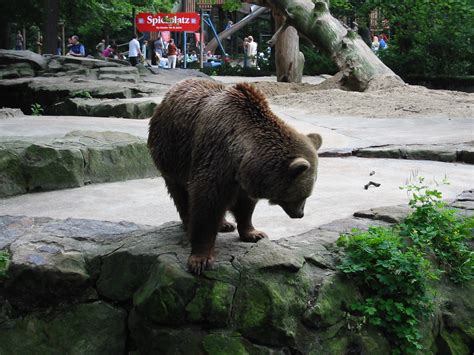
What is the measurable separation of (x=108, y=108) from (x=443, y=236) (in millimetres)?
7289

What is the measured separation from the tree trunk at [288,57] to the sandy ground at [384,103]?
267 centimetres

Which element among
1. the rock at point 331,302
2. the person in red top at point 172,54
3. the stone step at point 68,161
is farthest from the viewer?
the person in red top at point 172,54

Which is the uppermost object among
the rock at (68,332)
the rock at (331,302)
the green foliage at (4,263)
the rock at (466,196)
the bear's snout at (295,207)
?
the bear's snout at (295,207)

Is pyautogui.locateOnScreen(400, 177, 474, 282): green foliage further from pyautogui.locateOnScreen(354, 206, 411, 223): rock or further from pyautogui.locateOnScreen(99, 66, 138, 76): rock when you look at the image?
pyautogui.locateOnScreen(99, 66, 138, 76): rock

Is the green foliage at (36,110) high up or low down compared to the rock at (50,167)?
down

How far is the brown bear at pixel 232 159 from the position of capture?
13.0 ft

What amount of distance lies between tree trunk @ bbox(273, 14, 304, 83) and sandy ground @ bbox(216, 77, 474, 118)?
2.67 m

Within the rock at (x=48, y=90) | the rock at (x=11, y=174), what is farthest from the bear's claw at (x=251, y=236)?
the rock at (x=48, y=90)

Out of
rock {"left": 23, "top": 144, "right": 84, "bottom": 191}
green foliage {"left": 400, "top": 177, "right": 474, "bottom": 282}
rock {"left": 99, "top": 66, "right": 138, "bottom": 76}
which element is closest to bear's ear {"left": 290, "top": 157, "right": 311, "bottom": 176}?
green foliage {"left": 400, "top": 177, "right": 474, "bottom": 282}

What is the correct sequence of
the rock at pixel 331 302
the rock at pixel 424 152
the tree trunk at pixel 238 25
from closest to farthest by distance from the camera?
the rock at pixel 331 302, the rock at pixel 424 152, the tree trunk at pixel 238 25

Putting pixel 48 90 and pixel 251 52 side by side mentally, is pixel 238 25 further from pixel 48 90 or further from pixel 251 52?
pixel 48 90

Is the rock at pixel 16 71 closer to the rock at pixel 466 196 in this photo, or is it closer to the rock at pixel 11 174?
the rock at pixel 11 174

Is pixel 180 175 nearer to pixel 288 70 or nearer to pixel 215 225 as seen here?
pixel 215 225

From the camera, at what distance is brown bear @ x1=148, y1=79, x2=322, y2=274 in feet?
13.0
